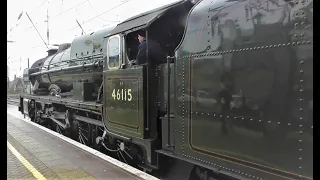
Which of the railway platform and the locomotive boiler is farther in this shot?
the locomotive boiler

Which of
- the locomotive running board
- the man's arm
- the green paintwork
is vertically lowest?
the locomotive running board

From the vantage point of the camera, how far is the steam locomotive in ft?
7.96

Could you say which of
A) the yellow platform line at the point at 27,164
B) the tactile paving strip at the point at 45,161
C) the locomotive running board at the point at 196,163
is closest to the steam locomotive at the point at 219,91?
the locomotive running board at the point at 196,163

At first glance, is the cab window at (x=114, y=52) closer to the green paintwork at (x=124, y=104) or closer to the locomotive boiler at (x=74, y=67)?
the green paintwork at (x=124, y=104)

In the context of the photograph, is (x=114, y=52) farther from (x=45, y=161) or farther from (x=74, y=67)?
(x=74, y=67)

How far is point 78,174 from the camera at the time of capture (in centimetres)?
497

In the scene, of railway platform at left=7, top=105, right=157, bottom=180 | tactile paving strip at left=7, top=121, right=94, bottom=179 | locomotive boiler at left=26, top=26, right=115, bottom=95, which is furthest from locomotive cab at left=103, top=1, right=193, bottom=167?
locomotive boiler at left=26, top=26, right=115, bottom=95

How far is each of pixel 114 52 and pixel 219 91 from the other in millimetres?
2824

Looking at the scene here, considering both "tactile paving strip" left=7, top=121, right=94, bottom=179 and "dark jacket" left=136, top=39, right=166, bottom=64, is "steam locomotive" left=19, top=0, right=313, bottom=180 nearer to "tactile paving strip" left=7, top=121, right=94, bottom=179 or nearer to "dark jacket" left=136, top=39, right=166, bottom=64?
"dark jacket" left=136, top=39, right=166, bottom=64

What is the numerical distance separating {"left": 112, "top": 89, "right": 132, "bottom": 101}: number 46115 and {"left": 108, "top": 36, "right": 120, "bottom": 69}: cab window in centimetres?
45

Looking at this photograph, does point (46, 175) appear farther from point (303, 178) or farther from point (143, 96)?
point (303, 178)

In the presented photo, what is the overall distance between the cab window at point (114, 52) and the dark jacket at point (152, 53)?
0.67 metres

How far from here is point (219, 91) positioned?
3.12 metres

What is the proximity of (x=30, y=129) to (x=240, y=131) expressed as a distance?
8.84m
